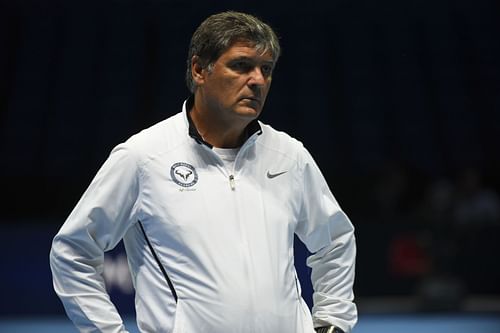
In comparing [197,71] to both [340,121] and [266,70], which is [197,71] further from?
[340,121]

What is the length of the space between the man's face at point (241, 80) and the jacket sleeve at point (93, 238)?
36 centimetres

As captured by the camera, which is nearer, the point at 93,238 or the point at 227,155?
the point at 93,238

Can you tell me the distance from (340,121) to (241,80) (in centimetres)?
1002

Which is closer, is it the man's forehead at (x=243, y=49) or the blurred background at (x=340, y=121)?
the man's forehead at (x=243, y=49)

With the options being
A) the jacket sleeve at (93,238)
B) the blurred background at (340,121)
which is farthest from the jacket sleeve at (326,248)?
the blurred background at (340,121)

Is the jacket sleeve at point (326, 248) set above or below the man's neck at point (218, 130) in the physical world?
below

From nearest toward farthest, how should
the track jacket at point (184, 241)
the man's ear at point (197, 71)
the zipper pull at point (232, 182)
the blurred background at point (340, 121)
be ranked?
1. the track jacket at point (184, 241)
2. the zipper pull at point (232, 182)
3. the man's ear at point (197, 71)
4. the blurred background at point (340, 121)

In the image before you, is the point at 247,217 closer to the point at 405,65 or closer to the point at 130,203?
the point at 130,203

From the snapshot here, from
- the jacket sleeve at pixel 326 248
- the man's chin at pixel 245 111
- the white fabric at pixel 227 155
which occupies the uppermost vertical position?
the man's chin at pixel 245 111

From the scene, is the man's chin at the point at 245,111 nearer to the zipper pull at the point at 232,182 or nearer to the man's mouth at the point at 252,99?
the man's mouth at the point at 252,99

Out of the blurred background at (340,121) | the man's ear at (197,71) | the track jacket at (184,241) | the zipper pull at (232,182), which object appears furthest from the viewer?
the blurred background at (340,121)

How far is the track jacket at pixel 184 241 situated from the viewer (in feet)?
8.66

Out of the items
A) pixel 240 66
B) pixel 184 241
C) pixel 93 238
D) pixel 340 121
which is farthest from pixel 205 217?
pixel 340 121

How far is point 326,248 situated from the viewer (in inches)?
120
